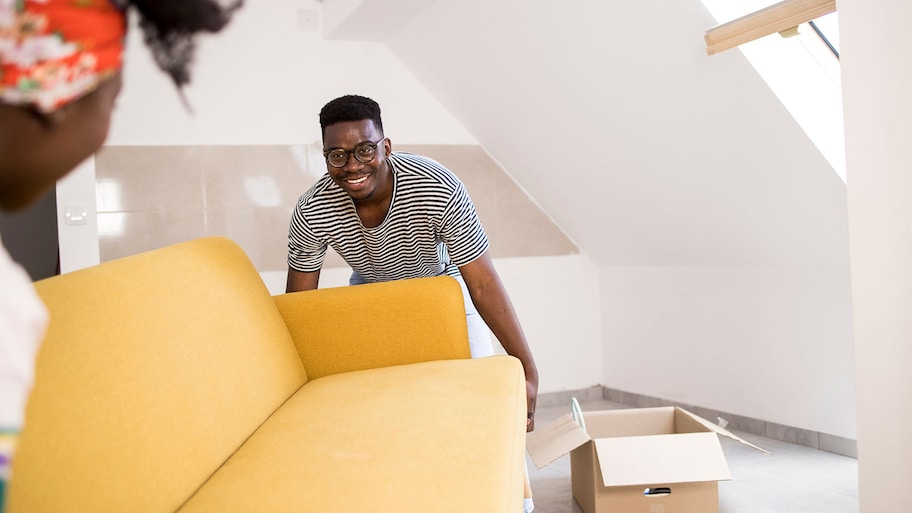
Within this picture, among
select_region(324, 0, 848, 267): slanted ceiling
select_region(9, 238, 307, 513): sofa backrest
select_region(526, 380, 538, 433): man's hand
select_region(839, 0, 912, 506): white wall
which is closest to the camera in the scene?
select_region(9, 238, 307, 513): sofa backrest

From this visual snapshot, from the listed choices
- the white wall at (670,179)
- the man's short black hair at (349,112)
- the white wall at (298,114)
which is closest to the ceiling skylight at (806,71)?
the white wall at (670,179)

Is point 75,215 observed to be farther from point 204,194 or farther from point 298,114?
point 298,114

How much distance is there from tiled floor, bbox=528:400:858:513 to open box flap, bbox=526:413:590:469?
12.1 inches

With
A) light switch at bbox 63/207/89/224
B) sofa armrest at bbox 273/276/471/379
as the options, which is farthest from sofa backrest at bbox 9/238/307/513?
light switch at bbox 63/207/89/224

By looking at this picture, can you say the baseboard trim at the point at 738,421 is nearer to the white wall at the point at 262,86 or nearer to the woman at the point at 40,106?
Answer: the white wall at the point at 262,86

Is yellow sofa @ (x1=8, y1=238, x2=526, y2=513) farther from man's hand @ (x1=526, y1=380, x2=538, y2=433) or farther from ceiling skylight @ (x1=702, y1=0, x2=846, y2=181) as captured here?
ceiling skylight @ (x1=702, y1=0, x2=846, y2=181)

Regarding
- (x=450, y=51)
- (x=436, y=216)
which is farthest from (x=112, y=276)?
(x=450, y=51)

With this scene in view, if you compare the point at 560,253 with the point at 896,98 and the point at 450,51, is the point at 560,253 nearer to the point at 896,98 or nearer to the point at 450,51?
the point at 450,51

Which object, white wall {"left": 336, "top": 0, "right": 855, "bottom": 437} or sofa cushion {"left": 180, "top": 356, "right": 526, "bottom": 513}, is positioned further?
white wall {"left": 336, "top": 0, "right": 855, "bottom": 437}

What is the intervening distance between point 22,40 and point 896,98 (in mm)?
1575

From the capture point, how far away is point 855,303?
5.83 feet

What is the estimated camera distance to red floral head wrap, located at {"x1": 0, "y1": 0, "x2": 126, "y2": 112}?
0.64 m

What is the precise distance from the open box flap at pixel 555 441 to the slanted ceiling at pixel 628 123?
1201 millimetres

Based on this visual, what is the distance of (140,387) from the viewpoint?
132 cm
